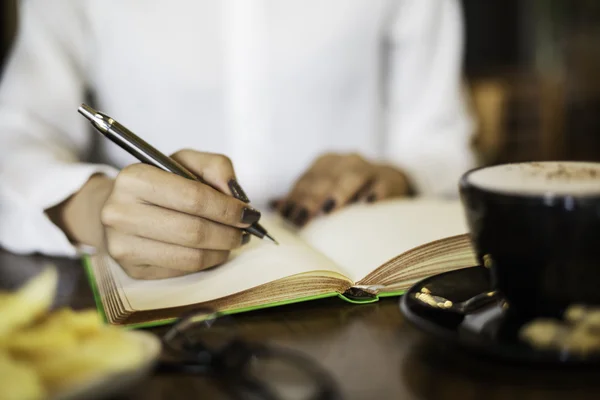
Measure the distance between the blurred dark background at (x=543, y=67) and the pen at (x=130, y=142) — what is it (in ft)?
7.75

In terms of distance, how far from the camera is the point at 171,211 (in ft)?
1.71

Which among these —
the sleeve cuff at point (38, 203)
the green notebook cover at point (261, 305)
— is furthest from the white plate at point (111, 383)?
the sleeve cuff at point (38, 203)

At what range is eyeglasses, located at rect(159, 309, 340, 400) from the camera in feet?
1.07

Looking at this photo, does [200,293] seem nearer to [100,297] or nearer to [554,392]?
[100,297]

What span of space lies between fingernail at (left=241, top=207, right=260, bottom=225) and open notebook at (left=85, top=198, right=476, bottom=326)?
1.3 inches

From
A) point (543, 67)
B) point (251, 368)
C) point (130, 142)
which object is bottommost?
point (543, 67)

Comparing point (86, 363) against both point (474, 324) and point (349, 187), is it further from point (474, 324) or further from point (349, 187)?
point (349, 187)

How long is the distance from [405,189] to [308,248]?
12.5 inches

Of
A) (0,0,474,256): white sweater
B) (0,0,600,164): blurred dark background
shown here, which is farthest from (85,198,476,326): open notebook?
(0,0,600,164): blurred dark background

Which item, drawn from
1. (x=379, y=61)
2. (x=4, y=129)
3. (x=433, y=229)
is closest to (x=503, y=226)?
(x=433, y=229)

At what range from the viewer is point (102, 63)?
1.00 metres

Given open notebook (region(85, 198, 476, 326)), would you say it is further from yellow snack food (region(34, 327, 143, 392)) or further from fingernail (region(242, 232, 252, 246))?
yellow snack food (region(34, 327, 143, 392))

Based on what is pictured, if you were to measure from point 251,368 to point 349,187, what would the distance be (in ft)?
1.33

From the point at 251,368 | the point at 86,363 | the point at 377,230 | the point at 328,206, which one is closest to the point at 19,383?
the point at 86,363
